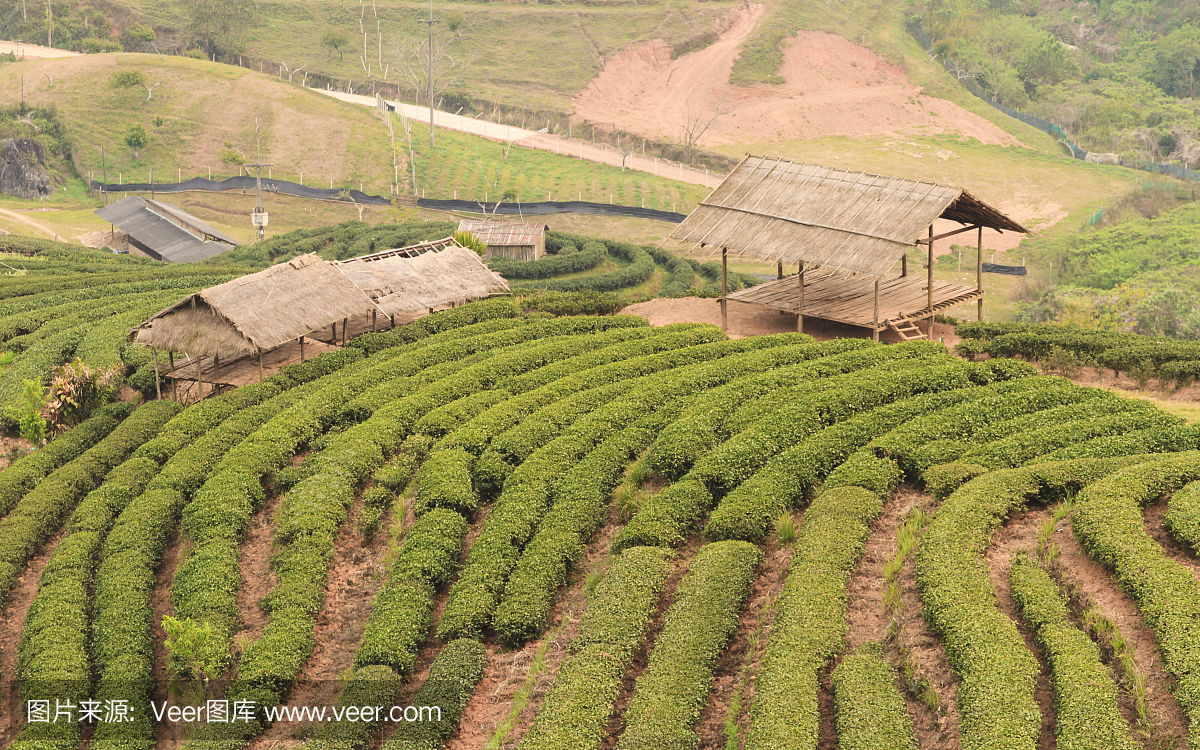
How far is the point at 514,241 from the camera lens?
64000mm

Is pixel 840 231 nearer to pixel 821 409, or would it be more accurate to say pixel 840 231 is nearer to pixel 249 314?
pixel 821 409

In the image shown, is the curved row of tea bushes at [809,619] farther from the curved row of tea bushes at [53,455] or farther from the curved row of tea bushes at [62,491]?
the curved row of tea bushes at [53,455]

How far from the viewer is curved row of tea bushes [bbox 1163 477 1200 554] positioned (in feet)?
65.1

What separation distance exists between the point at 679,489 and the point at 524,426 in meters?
5.85

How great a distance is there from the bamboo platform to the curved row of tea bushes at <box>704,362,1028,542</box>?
5494mm

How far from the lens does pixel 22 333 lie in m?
42.0

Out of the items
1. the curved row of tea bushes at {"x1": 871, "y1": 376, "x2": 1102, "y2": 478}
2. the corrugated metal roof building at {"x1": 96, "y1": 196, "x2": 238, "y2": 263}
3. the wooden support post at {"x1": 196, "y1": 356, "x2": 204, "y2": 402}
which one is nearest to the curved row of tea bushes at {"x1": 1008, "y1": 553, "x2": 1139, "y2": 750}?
the curved row of tea bushes at {"x1": 871, "y1": 376, "x2": 1102, "y2": 478}

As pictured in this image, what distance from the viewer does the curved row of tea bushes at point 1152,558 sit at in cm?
1648

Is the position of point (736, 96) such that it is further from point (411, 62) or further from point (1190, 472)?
point (1190, 472)

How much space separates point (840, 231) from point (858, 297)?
363cm

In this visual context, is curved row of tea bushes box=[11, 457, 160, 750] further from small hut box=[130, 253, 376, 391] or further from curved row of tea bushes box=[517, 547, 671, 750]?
curved row of tea bushes box=[517, 547, 671, 750]

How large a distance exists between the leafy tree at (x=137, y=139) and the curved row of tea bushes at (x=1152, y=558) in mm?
86753

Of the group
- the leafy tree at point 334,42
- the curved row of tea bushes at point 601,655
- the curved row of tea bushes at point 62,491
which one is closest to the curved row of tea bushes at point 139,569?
the curved row of tea bushes at point 62,491

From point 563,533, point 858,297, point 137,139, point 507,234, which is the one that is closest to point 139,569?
point 563,533
